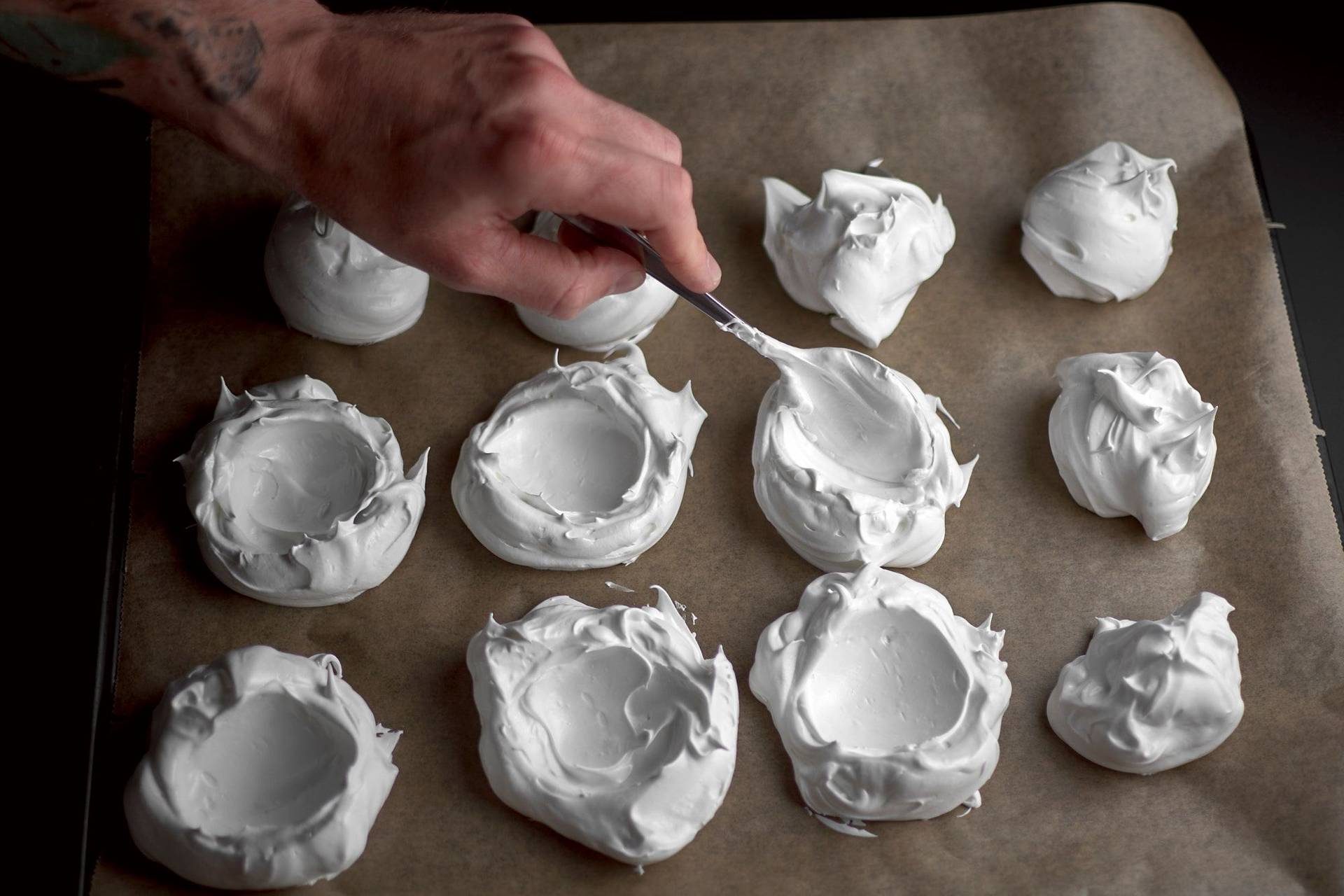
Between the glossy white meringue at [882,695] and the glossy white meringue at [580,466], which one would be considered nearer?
the glossy white meringue at [882,695]

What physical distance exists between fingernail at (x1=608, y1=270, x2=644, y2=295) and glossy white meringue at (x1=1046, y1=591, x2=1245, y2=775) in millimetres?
961

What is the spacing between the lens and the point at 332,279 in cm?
205

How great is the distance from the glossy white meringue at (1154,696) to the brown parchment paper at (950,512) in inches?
2.1

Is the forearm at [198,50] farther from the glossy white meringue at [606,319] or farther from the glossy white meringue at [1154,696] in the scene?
the glossy white meringue at [1154,696]

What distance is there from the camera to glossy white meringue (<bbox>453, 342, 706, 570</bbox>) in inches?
76.0

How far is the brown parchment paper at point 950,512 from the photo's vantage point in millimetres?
1771

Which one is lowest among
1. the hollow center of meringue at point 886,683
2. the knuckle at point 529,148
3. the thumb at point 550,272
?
the hollow center of meringue at point 886,683

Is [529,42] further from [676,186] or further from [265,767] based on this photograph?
[265,767]

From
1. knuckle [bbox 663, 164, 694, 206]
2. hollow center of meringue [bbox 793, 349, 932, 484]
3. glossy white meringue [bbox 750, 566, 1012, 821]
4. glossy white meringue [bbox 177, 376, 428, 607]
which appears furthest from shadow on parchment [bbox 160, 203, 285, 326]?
glossy white meringue [bbox 750, 566, 1012, 821]

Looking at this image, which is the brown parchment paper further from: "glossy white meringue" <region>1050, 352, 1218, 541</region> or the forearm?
the forearm

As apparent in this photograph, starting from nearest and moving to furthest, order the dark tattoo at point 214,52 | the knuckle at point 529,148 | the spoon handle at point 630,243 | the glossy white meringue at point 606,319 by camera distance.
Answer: the knuckle at point 529,148
the dark tattoo at point 214,52
the spoon handle at point 630,243
the glossy white meringue at point 606,319

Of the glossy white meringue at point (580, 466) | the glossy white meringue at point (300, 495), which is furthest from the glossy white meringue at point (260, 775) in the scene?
the glossy white meringue at point (580, 466)

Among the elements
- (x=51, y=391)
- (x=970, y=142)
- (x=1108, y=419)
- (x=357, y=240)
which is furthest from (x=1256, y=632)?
(x=51, y=391)

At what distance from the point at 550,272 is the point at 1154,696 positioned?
1.17 m
